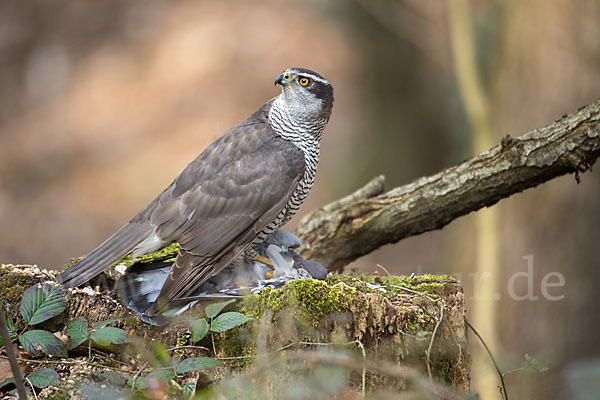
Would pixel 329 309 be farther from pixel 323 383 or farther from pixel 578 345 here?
pixel 578 345

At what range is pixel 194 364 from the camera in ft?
8.21

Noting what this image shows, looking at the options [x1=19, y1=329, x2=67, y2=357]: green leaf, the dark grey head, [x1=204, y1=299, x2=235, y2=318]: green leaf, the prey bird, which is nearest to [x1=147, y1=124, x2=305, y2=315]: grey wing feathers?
the prey bird

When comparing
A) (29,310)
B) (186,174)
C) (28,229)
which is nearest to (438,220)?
(186,174)

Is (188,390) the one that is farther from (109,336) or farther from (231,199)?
(231,199)

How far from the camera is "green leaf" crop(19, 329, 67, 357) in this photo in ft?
8.97

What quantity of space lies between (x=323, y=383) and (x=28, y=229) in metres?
8.58

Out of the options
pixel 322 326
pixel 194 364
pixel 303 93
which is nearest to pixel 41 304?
pixel 194 364

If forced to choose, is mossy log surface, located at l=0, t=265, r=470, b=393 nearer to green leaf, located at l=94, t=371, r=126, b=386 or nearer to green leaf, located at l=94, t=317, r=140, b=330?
green leaf, located at l=94, t=317, r=140, b=330

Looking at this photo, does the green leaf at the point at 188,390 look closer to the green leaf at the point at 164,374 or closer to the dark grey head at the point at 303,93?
the green leaf at the point at 164,374

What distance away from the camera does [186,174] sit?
12.4ft

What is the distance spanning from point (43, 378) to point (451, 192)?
3068mm

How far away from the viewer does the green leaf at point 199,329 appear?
9.00ft

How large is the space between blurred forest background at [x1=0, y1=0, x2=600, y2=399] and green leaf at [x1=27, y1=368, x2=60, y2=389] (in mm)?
2871

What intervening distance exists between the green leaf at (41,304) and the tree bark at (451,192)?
2342 millimetres
